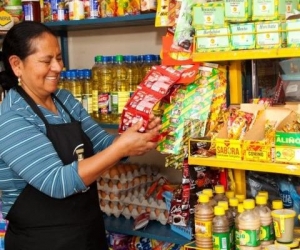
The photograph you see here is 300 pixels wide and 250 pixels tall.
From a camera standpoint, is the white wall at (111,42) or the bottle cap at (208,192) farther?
the white wall at (111,42)

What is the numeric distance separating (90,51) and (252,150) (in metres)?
1.59

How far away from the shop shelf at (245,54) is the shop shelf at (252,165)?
368 millimetres

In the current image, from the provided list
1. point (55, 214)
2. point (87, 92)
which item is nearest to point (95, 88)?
point (87, 92)

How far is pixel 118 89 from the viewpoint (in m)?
2.73

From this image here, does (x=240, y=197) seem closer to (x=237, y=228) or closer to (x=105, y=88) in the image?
(x=237, y=228)

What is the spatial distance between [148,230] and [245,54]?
1018mm

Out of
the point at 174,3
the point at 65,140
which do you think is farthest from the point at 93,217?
the point at 174,3

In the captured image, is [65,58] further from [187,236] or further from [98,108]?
[187,236]

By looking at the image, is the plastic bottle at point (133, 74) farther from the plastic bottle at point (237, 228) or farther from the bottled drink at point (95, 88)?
the plastic bottle at point (237, 228)

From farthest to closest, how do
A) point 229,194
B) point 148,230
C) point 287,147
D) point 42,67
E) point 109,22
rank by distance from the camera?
point 109,22, point 148,230, point 229,194, point 42,67, point 287,147

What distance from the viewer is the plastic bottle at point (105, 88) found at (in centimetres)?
273

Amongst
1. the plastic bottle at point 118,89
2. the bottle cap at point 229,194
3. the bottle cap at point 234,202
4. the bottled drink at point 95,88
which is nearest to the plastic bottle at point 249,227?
the bottle cap at point 234,202

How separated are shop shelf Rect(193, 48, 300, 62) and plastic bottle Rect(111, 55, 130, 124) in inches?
26.2

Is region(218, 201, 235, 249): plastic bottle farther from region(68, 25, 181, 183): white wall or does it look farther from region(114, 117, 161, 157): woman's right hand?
region(68, 25, 181, 183): white wall
